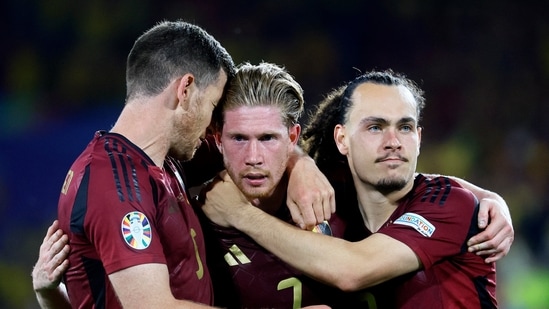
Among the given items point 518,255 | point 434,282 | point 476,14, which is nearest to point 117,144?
point 434,282

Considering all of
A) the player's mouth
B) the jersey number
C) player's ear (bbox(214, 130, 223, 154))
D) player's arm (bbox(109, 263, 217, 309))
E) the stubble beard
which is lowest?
the jersey number

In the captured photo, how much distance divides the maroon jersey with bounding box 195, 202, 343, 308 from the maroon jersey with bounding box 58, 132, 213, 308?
418 millimetres

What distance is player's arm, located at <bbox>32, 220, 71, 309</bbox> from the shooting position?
2855mm

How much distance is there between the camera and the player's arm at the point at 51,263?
2.86m

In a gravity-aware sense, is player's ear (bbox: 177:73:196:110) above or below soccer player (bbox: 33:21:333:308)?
above

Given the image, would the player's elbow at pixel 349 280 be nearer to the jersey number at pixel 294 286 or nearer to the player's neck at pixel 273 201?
the jersey number at pixel 294 286

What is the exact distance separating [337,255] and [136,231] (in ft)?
3.20

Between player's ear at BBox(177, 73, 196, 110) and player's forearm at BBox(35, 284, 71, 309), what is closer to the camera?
player's ear at BBox(177, 73, 196, 110)

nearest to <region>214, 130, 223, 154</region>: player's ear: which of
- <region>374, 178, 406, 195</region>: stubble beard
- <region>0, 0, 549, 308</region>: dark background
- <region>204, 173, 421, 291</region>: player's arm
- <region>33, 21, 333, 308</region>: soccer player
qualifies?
<region>33, 21, 333, 308</region>: soccer player

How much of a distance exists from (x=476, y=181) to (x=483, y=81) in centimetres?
124

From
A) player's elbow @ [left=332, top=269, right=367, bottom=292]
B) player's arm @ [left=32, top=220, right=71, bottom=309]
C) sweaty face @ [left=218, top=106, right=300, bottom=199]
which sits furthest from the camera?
sweaty face @ [left=218, top=106, right=300, bottom=199]

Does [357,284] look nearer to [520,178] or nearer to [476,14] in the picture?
[520,178]

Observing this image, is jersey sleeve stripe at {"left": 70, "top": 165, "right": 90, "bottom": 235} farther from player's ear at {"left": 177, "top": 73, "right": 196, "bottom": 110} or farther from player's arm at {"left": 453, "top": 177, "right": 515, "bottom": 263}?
player's arm at {"left": 453, "top": 177, "right": 515, "bottom": 263}

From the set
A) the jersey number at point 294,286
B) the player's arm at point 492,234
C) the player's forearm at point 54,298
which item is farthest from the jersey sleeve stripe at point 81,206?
the player's arm at point 492,234
